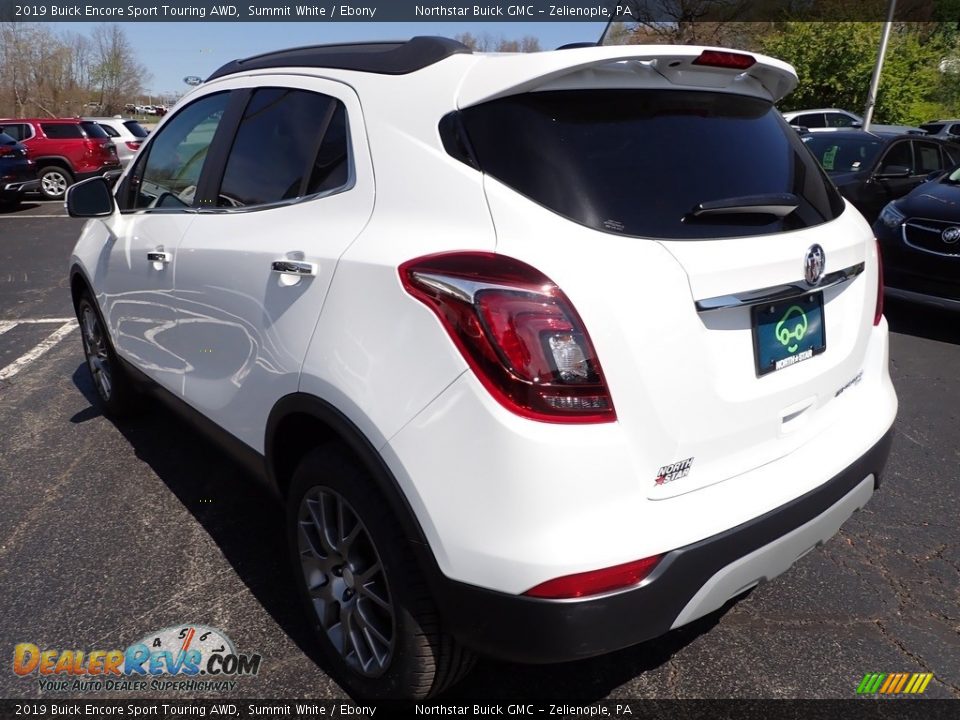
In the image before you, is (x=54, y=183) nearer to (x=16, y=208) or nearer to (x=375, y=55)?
(x=16, y=208)

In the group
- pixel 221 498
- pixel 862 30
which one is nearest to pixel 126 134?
pixel 221 498

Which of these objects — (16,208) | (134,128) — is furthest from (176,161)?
Answer: (134,128)

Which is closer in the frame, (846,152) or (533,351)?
(533,351)

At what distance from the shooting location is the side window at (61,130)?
15910 mm

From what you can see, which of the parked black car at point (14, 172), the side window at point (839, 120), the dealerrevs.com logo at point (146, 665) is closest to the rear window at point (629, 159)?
the dealerrevs.com logo at point (146, 665)

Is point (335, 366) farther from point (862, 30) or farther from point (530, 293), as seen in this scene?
A: point (862, 30)

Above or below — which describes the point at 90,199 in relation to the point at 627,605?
above

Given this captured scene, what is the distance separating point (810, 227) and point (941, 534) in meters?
1.81

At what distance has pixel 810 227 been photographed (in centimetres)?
201

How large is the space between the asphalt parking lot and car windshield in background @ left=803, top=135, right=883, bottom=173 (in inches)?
196

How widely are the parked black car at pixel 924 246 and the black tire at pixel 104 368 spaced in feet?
18.4

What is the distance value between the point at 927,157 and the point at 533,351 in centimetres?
909

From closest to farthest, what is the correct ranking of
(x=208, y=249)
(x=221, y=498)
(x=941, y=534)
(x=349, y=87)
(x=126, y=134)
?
(x=349, y=87) → (x=208, y=249) → (x=941, y=534) → (x=221, y=498) → (x=126, y=134)

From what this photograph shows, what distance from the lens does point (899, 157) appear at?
8.36 metres
